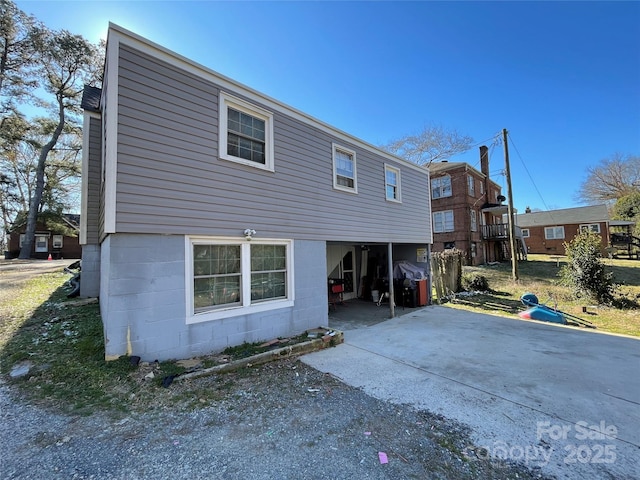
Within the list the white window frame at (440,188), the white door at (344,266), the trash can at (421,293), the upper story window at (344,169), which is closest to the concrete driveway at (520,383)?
the trash can at (421,293)

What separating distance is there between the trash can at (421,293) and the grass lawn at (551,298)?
1008mm

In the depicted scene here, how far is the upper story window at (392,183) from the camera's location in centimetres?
912

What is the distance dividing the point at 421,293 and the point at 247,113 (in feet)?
27.0

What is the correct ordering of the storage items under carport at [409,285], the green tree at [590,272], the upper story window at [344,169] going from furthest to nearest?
the storage items under carport at [409,285] < the green tree at [590,272] < the upper story window at [344,169]

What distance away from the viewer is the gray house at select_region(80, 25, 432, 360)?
402cm

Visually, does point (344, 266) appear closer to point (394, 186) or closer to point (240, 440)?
point (394, 186)

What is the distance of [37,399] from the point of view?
324 centimetres

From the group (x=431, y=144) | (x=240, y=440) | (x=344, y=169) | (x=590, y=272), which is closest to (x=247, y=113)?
(x=344, y=169)

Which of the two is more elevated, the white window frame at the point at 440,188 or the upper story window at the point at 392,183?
the white window frame at the point at 440,188

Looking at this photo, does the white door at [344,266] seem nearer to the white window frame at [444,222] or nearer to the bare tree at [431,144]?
the white window frame at [444,222]

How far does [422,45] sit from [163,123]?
373 inches

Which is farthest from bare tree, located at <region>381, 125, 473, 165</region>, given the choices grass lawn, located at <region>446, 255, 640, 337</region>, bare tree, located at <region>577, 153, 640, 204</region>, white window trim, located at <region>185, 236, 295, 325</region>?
bare tree, located at <region>577, 153, 640, 204</region>

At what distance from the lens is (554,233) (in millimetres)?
28375

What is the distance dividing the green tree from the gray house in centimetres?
904
